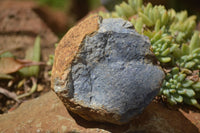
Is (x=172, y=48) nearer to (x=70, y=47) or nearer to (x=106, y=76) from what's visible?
(x=106, y=76)

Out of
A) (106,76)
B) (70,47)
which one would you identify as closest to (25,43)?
(70,47)

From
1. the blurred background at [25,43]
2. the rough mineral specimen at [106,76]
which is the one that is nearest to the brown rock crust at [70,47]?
the rough mineral specimen at [106,76]

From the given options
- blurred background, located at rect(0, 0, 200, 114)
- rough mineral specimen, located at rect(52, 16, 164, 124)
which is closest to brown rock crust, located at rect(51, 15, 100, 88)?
rough mineral specimen, located at rect(52, 16, 164, 124)

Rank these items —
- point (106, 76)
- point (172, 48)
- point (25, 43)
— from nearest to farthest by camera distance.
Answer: point (106, 76), point (172, 48), point (25, 43)

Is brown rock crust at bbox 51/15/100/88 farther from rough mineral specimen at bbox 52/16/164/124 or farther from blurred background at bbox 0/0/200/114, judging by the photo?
blurred background at bbox 0/0/200/114

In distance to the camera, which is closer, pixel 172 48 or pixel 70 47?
pixel 70 47

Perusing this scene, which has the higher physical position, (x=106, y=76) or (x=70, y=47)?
(x=70, y=47)
